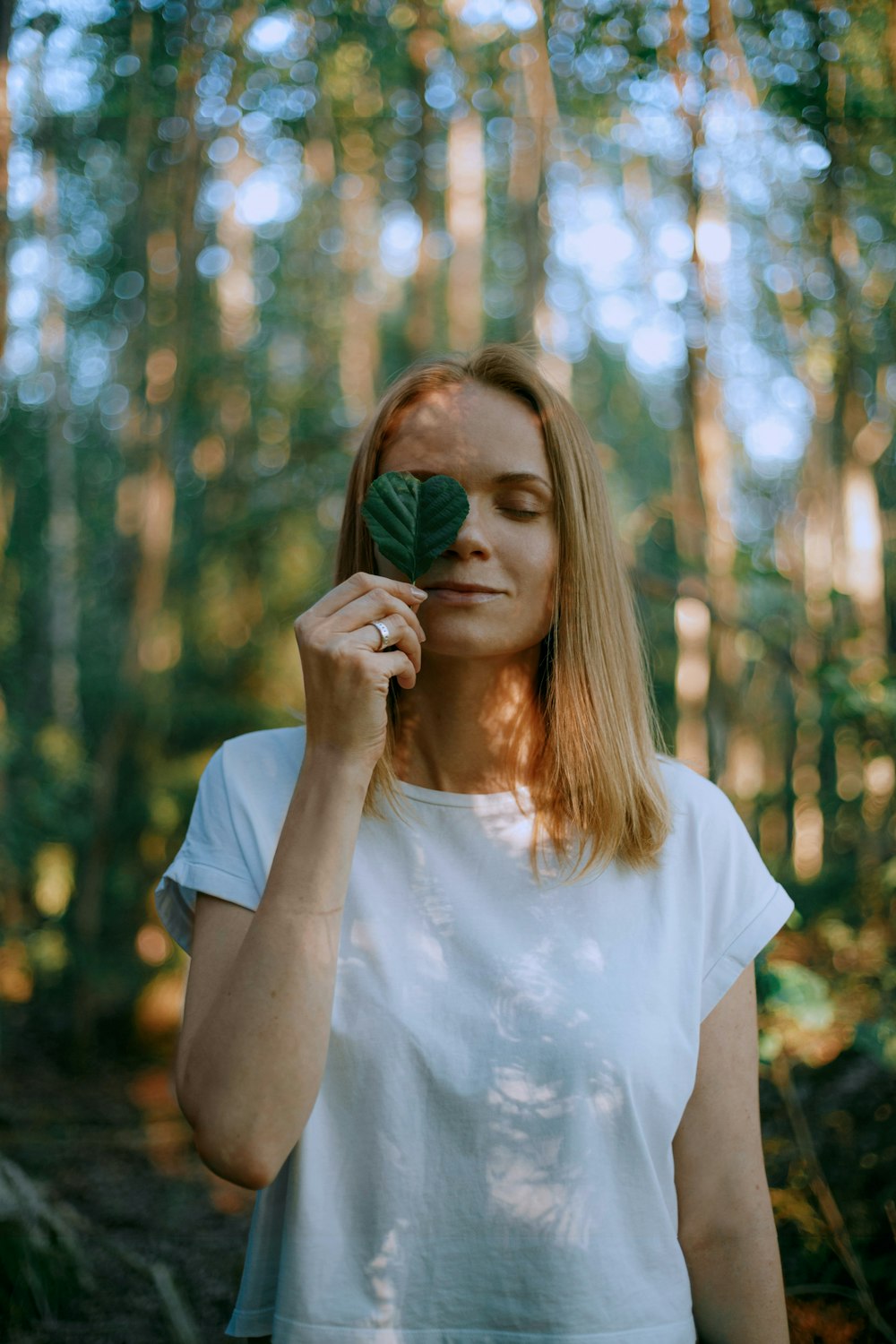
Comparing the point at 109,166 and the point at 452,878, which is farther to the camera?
the point at 109,166

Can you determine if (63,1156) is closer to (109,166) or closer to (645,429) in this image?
(109,166)

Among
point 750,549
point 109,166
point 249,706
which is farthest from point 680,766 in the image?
point 109,166

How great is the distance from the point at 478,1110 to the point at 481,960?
20 centimetres

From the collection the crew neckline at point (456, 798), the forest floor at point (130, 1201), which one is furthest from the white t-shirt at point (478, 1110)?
the forest floor at point (130, 1201)

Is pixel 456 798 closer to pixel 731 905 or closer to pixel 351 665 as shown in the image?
pixel 351 665

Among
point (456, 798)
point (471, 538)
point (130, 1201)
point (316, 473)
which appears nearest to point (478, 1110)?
point (456, 798)

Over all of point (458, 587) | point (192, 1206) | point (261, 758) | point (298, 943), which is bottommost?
point (192, 1206)

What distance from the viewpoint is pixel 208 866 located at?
4.50ft

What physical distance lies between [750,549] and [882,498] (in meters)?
2.87

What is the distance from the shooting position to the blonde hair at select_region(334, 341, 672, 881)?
5.00ft

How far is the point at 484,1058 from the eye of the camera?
1.34m

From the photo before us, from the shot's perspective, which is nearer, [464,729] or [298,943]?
[298,943]

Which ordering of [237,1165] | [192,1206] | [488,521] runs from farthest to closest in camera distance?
[192,1206], [488,521], [237,1165]

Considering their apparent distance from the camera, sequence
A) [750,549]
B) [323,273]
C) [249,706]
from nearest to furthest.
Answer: [750,549] < [249,706] < [323,273]
